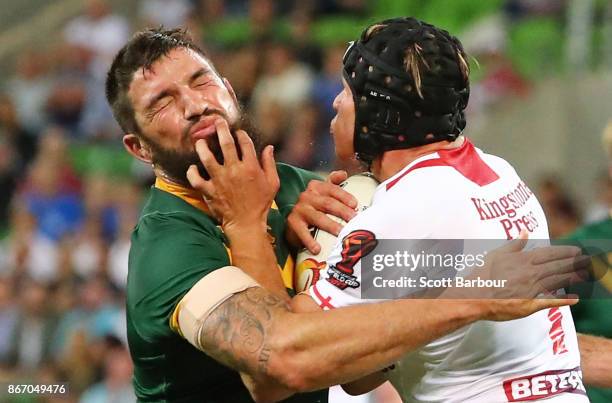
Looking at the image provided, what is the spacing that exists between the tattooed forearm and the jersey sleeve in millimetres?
147

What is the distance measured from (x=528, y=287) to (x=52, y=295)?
7.73 meters

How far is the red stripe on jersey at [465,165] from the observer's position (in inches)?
132

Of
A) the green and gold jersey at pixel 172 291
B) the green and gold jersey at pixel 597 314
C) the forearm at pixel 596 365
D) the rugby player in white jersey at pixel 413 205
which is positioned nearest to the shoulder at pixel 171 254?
the green and gold jersey at pixel 172 291

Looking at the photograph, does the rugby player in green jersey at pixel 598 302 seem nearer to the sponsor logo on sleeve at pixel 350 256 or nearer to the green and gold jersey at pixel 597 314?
the green and gold jersey at pixel 597 314

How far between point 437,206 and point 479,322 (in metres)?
0.38

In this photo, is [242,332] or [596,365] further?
[596,365]

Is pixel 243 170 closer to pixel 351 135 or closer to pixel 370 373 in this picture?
pixel 351 135

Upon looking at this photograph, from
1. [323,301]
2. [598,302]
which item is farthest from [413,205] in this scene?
[598,302]

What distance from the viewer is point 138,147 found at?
4.03m

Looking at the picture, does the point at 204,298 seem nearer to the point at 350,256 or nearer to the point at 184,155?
the point at 350,256

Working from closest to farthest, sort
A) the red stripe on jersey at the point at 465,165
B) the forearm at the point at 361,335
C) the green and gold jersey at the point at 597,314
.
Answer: the forearm at the point at 361,335, the red stripe on jersey at the point at 465,165, the green and gold jersey at the point at 597,314

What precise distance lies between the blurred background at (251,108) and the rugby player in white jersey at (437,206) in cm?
532

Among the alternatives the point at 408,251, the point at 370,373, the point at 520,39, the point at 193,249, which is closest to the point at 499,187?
the point at 408,251

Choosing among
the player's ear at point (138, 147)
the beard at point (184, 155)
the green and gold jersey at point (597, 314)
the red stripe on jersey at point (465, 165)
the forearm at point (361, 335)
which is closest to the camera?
the forearm at point (361, 335)
